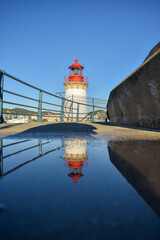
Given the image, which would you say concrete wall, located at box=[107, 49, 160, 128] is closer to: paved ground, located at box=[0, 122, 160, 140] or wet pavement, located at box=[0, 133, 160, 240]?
paved ground, located at box=[0, 122, 160, 140]

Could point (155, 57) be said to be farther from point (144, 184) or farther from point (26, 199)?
point (26, 199)

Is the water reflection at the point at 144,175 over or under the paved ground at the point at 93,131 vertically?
under

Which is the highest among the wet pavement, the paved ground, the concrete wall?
the concrete wall

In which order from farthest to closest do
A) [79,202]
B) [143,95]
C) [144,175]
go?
[143,95] → [144,175] → [79,202]

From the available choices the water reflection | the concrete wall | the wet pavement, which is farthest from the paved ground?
the wet pavement

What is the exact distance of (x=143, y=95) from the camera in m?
3.43

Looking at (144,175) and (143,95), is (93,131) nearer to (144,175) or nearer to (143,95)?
(143,95)

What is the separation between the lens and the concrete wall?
9.68 ft

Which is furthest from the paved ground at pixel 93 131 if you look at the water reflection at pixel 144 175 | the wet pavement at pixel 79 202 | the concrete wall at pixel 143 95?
the wet pavement at pixel 79 202

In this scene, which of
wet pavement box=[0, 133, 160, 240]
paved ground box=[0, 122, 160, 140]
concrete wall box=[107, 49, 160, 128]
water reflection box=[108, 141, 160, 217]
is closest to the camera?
wet pavement box=[0, 133, 160, 240]

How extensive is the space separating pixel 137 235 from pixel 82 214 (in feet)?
0.49

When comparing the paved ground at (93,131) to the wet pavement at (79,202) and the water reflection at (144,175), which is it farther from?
the wet pavement at (79,202)

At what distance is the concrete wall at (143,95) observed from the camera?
2.95m

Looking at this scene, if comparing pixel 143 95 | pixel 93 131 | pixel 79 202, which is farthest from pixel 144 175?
pixel 143 95
